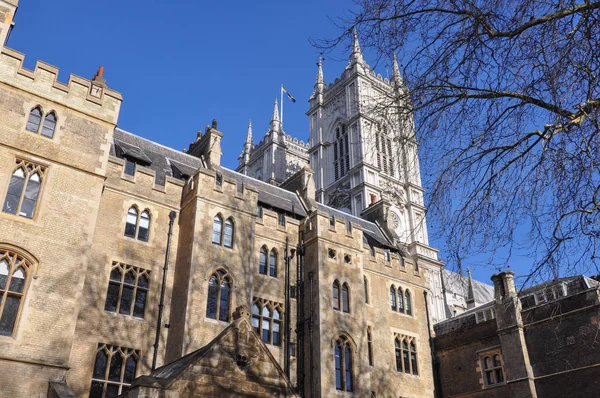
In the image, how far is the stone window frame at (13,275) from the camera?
14352 millimetres

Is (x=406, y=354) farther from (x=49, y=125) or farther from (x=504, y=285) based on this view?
(x=49, y=125)

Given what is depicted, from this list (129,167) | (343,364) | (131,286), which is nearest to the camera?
(131,286)

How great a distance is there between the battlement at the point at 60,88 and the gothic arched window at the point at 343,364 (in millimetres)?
12581

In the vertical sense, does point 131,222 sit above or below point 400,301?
above

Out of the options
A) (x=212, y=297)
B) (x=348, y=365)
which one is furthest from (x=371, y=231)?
(x=212, y=297)

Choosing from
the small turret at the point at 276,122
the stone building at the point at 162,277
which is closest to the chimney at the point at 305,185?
the stone building at the point at 162,277

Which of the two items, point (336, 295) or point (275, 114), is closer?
point (336, 295)

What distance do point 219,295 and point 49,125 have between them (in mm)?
8276

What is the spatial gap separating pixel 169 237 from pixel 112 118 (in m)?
4.90

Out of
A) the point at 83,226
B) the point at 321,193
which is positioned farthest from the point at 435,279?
the point at 83,226

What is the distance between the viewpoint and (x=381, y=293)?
1022 inches

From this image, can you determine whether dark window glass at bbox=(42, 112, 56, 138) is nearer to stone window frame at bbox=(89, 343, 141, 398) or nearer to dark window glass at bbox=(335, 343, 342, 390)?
stone window frame at bbox=(89, 343, 141, 398)

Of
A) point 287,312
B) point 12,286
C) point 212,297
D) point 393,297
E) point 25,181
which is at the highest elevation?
point 393,297

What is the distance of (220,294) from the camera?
19578 millimetres
